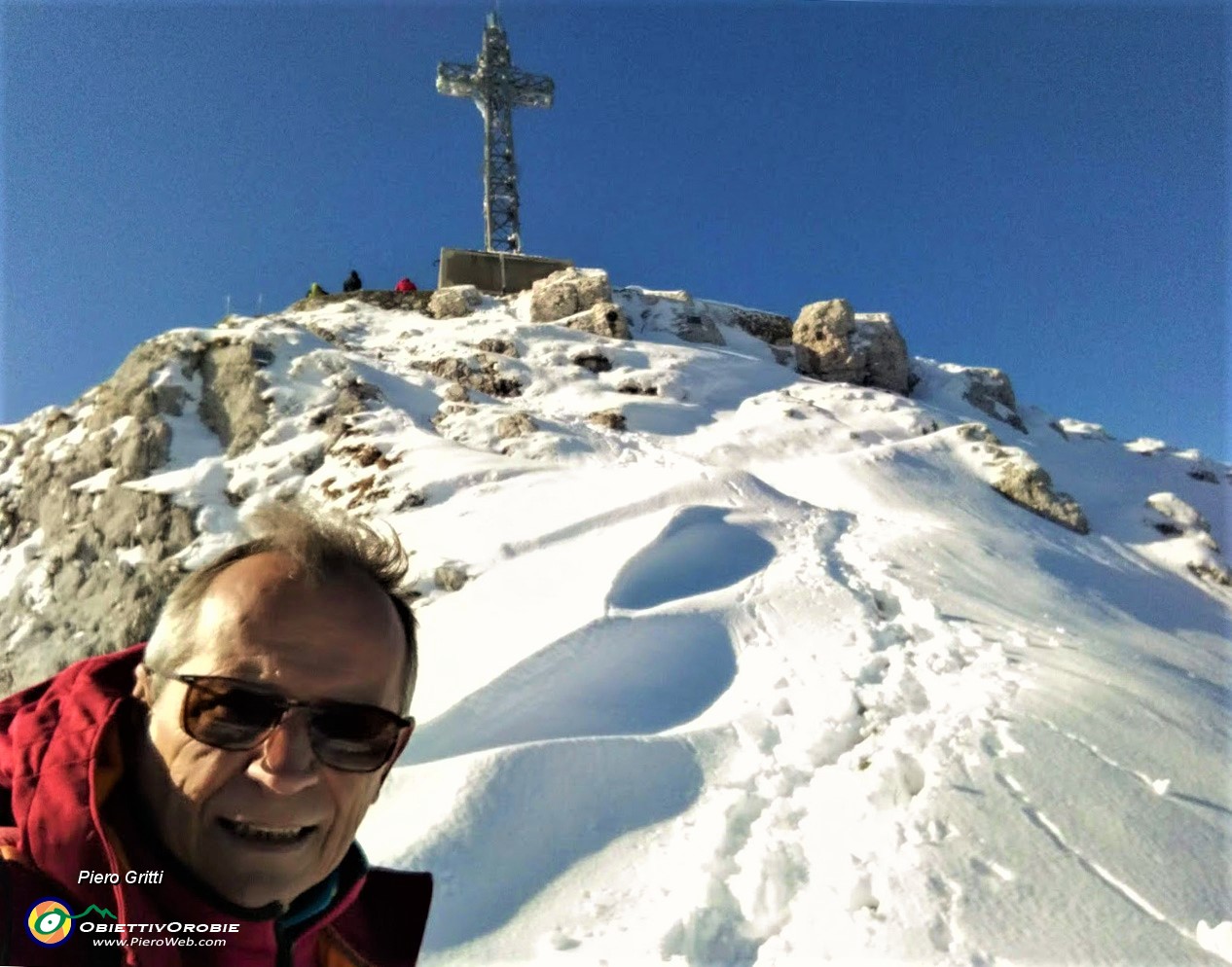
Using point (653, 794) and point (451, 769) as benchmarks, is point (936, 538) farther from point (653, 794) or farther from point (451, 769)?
point (451, 769)

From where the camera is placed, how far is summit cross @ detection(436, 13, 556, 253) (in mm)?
30234

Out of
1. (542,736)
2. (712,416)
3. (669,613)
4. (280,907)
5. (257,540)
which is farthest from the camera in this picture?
(712,416)

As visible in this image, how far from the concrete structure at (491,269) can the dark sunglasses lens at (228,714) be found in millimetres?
23009

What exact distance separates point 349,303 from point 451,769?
20.1 metres

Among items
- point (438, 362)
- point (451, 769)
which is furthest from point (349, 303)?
point (451, 769)

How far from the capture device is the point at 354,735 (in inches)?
66.2

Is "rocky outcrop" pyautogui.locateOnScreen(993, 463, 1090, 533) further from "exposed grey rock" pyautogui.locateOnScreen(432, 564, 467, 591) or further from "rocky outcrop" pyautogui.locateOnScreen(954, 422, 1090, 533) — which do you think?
"exposed grey rock" pyautogui.locateOnScreen(432, 564, 467, 591)

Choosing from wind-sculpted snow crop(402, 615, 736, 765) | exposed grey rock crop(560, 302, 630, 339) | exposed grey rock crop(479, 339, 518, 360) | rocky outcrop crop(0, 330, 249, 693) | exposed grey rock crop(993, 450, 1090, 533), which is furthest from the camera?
exposed grey rock crop(560, 302, 630, 339)

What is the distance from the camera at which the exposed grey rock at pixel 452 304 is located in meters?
20.3

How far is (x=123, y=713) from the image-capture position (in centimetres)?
161

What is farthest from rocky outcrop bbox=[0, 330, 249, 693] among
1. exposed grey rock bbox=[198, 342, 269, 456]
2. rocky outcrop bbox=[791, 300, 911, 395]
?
Answer: rocky outcrop bbox=[791, 300, 911, 395]

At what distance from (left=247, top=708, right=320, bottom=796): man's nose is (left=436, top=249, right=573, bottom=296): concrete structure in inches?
907

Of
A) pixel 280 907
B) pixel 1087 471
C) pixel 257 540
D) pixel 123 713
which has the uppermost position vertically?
pixel 257 540

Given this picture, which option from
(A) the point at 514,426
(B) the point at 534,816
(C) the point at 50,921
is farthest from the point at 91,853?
(A) the point at 514,426
